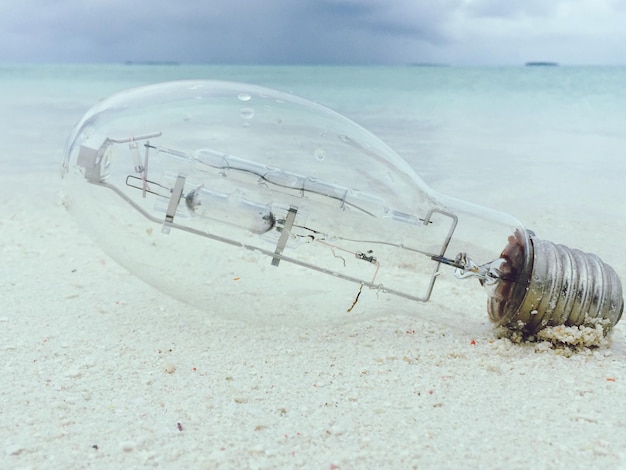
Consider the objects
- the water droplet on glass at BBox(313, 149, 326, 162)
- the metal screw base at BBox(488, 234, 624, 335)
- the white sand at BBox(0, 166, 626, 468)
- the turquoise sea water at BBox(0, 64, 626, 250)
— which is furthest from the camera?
the turquoise sea water at BBox(0, 64, 626, 250)

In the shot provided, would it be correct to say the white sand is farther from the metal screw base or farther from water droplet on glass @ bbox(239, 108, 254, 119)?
water droplet on glass @ bbox(239, 108, 254, 119)

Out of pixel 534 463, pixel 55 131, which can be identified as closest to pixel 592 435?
pixel 534 463

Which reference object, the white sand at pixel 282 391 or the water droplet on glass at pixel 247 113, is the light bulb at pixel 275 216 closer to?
the water droplet on glass at pixel 247 113

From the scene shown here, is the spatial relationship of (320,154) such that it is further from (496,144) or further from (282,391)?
(496,144)

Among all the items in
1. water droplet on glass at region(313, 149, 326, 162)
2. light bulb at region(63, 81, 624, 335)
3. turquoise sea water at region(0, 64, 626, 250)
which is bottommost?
light bulb at region(63, 81, 624, 335)

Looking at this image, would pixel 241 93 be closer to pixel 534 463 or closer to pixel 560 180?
pixel 534 463

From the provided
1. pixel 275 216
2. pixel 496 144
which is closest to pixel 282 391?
pixel 275 216

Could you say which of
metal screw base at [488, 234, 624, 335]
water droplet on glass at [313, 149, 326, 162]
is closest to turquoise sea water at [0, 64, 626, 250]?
metal screw base at [488, 234, 624, 335]
